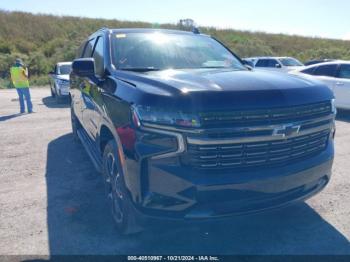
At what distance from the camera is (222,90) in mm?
2473

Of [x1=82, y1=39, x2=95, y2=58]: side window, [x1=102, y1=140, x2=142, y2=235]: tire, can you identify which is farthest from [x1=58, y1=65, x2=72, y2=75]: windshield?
[x1=102, y1=140, x2=142, y2=235]: tire

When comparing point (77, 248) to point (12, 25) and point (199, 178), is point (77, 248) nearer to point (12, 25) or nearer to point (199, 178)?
point (199, 178)

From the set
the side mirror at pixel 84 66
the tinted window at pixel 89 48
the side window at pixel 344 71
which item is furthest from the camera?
the side window at pixel 344 71

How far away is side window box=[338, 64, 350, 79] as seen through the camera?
8.98 meters

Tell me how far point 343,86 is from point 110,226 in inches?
310

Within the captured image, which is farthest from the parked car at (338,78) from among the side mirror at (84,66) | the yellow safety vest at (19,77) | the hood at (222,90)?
the yellow safety vest at (19,77)

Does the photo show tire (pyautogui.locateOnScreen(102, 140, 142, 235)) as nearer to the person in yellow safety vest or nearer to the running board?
the running board

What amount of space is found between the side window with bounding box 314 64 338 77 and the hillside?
62.1 feet

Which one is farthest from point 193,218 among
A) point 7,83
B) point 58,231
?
point 7,83

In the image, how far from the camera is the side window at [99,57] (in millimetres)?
3704

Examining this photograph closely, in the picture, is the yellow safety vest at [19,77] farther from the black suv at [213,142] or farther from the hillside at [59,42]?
the hillside at [59,42]

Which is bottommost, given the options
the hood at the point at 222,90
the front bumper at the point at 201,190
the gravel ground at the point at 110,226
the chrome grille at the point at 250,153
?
the gravel ground at the point at 110,226

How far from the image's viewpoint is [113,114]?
2949 mm

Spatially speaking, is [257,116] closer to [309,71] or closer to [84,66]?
[84,66]
